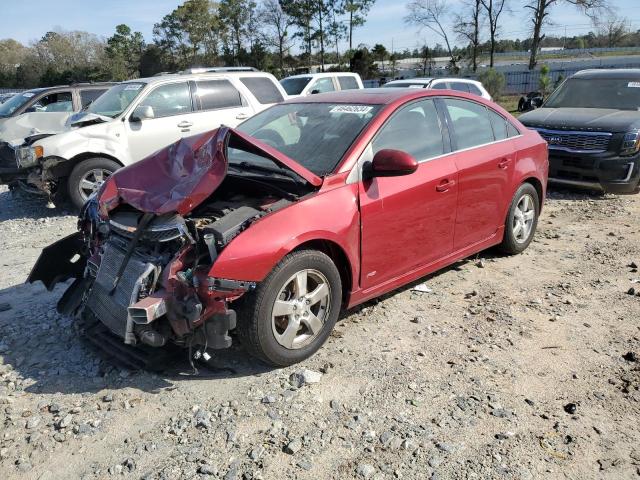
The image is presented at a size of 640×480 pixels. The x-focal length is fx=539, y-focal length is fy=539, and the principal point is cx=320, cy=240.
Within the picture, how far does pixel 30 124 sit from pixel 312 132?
8.86 meters

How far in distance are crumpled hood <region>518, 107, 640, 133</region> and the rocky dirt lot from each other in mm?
4095

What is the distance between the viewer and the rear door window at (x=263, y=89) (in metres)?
9.46

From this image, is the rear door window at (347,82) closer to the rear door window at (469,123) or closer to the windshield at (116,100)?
the windshield at (116,100)

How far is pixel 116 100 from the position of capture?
862 cm

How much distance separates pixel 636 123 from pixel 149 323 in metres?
7.84

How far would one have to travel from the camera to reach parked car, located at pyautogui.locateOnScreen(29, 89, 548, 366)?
3.22 m

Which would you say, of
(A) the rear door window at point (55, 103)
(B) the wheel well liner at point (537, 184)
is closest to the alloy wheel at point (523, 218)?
(B) the wheel well liner at point (537, 184)

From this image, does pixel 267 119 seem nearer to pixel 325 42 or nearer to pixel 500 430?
pixel 500 430

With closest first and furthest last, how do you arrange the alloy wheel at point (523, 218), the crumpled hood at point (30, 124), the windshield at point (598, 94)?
the alloy wheel at point (523, 218), the windshield at point (598, 94), the crumpled hood at point (30, 124)

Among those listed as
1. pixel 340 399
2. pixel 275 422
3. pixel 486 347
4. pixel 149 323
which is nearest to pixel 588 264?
pixel 486 347

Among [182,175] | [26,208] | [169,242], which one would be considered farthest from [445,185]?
[26,208]

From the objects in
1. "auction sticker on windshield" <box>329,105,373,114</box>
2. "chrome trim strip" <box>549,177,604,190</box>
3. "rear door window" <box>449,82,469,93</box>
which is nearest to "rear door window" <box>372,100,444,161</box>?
"auction sticker on windshield" <box>329,105,373,114</box>

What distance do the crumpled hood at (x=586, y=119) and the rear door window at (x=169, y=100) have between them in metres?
5.72

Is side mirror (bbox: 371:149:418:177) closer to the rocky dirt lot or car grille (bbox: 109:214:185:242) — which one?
the rocky dirt lot
